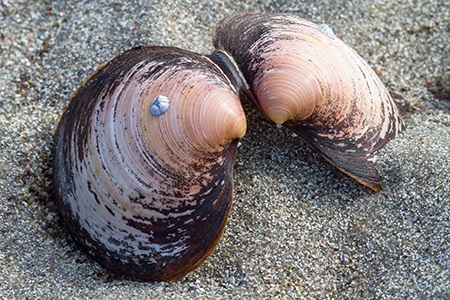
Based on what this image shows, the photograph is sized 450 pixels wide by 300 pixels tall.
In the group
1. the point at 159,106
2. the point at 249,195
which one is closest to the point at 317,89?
the point at 249,195

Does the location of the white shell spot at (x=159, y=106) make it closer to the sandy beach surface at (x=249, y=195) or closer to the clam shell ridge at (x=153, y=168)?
the clam shell ridge at (x=153, y=168)

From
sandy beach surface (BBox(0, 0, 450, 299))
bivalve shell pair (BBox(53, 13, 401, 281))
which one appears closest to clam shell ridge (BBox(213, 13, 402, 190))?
bivalve shell pair (BBox(53, 13, 401, 281))

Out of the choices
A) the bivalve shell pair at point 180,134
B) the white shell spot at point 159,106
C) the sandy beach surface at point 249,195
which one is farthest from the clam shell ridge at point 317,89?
the white shell spot at point 159,106

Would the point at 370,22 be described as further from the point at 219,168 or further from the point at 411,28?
the point at 219,168

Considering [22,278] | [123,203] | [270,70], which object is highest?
[270,70]

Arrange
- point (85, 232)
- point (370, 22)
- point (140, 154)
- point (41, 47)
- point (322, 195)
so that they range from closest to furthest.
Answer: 1. point (140, 154)
2. point (85, 232)
3. point (322, 195)
4. point (41, 47)
5. point (370, 22)

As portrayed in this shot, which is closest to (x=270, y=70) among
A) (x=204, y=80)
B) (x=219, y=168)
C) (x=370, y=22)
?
(x=204, y=80)
